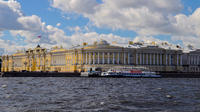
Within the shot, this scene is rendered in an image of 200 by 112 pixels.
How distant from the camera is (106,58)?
8788cm

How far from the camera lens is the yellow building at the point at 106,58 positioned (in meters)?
87.7

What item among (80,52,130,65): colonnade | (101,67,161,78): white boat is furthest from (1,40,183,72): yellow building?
(101,67,161,78): white boat

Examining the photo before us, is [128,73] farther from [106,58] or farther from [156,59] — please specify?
[156,59]

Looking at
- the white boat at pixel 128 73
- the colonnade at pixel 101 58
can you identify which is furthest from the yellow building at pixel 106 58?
the white boat at pixel 128 73

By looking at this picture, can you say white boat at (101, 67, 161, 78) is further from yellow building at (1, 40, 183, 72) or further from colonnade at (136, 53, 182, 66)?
colonnade at (136, 53, 182, 66)

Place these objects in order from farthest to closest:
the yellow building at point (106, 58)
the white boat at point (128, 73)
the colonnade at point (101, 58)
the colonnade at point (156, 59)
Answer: the colonnade at point (156, 59), the yellow building at point (106, 58), the colonnade at point (101, 58), the white boat at point (128, 73)

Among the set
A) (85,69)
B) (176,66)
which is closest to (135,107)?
(85,69)

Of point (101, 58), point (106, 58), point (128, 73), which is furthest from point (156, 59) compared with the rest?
point (128, 73)

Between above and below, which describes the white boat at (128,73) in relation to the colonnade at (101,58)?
below

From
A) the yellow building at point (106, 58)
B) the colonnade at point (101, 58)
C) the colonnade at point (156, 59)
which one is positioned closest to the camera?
the colonnade at point (101, 58)

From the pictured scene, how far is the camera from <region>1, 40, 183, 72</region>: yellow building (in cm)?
8769

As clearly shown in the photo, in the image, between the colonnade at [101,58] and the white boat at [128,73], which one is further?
the colonnade at [101,58]

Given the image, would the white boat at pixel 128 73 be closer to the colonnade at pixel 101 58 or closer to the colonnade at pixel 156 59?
the colonnade at pixel 101 58

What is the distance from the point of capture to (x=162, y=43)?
353 ft
